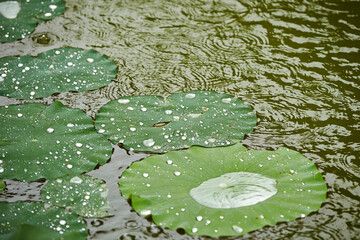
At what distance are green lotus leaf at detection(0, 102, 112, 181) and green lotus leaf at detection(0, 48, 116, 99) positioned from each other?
6.1 inches

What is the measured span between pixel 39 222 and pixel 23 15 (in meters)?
1.62

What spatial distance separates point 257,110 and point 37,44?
1270mm

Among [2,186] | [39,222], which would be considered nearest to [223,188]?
[39,222]

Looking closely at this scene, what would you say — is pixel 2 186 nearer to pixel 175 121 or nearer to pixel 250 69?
pixel 175 121

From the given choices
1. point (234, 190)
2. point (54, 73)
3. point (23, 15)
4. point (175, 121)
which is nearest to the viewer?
point (234, 190)

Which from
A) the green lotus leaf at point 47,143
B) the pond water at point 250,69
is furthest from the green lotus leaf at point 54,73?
the green lotus leaf at point 47,143

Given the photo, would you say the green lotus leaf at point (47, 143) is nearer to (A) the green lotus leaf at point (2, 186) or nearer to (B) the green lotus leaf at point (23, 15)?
(A) the green lotus leaf at point (2, 186)

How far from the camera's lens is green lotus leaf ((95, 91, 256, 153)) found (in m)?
1.94

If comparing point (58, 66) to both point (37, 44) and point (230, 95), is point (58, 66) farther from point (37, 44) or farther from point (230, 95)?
point (230, 95)

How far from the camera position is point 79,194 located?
1714mm

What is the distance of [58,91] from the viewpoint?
223 cm

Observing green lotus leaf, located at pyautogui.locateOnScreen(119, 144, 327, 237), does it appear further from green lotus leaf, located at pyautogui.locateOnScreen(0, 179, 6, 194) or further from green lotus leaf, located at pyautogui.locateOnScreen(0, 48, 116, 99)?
green lotus leaf, located at pyautogui.locateOnScreen(0, 48, 116, 99)

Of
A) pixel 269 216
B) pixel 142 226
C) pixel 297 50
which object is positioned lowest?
pixel 142 226

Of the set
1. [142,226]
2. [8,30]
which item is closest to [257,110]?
[142,226]
